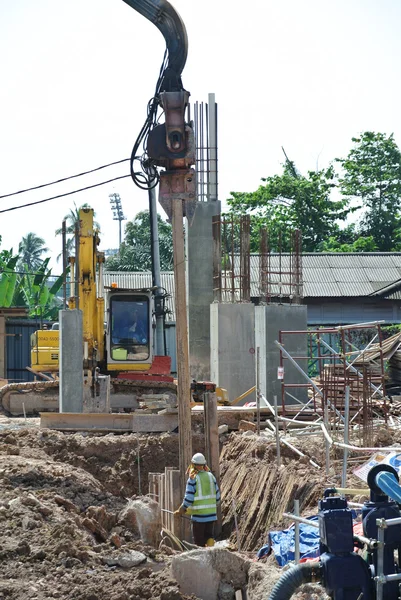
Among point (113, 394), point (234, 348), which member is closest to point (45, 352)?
point (113, 394)

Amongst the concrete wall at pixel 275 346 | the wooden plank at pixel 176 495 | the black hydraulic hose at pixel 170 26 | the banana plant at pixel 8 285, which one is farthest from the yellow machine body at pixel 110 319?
the banana plant at pixel 8 285

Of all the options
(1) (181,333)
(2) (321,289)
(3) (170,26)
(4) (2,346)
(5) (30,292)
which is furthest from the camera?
(5) (30,292)

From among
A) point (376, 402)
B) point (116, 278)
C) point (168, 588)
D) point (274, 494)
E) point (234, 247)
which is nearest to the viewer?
point (168, 588)

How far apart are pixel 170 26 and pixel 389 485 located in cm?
966

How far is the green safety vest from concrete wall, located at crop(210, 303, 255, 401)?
9370 mm

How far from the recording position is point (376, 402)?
59.6ft

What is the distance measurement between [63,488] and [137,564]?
4.14m

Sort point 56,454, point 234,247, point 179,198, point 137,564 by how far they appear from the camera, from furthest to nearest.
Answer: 1. point 234,247
2. point 56,454
3. point 179,198
4. point 137,564

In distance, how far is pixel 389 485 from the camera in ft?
21.0

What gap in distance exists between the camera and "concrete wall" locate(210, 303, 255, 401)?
21.8m

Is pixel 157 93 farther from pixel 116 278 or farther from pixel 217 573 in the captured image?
pixel 116 278

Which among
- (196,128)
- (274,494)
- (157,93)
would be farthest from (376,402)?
(196,128)

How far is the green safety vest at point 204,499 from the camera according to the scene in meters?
12.2

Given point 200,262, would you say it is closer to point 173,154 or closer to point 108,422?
point 108,422
